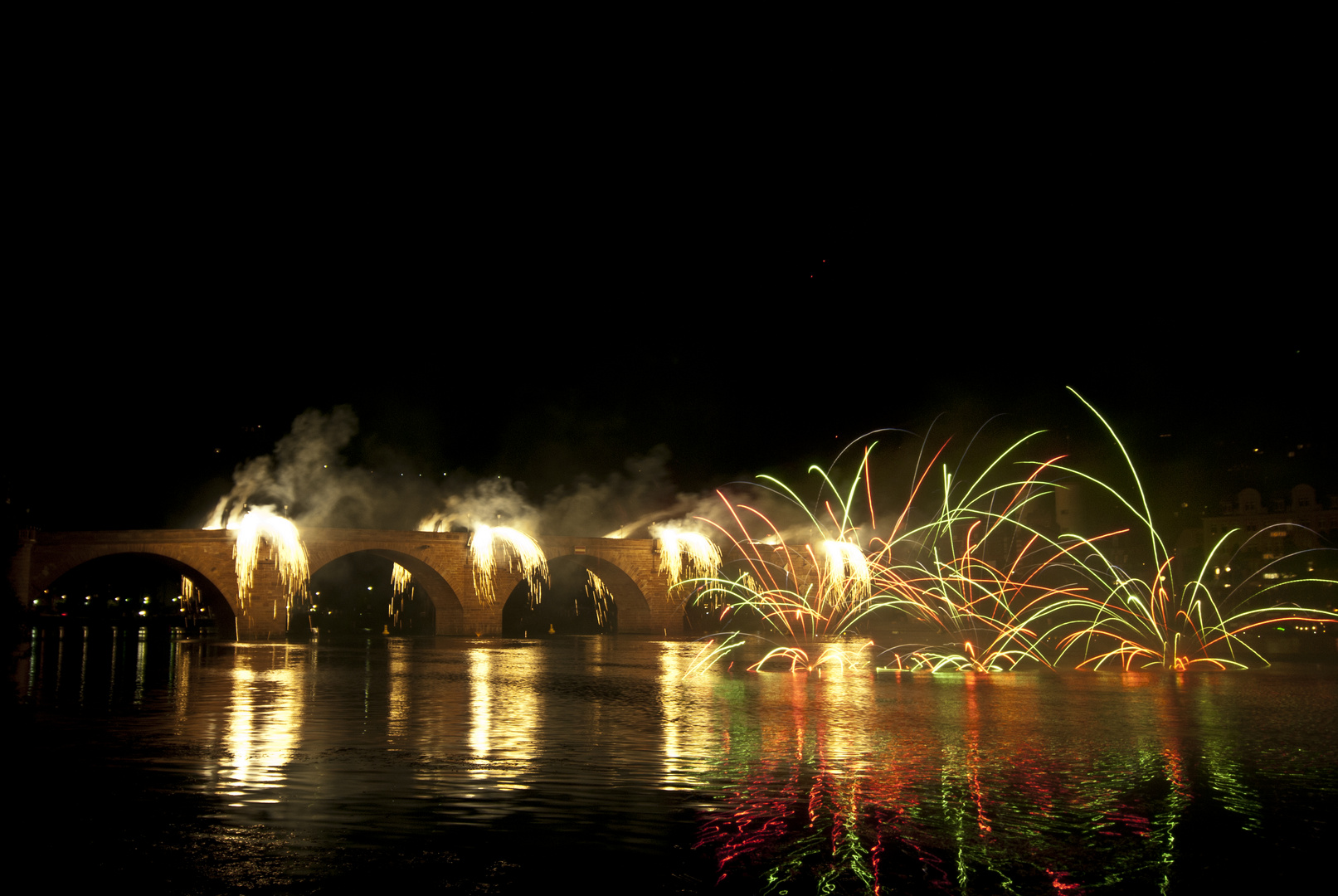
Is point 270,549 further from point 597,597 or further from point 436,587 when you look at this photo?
point 597,597

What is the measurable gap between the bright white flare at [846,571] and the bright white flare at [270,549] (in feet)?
65.2

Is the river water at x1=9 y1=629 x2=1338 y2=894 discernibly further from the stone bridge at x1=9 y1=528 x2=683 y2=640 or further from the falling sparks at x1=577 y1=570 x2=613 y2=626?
the falling sparks at x1=577 y1=570 x2=613 y2=626

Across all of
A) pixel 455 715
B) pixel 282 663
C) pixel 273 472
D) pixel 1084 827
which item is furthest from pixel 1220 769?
pixel 273 472

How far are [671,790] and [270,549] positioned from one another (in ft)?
117

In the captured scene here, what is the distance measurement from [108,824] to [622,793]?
377cm

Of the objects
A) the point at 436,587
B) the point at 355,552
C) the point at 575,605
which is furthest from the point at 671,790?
the point at 575,605

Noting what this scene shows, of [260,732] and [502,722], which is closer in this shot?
[260,732]

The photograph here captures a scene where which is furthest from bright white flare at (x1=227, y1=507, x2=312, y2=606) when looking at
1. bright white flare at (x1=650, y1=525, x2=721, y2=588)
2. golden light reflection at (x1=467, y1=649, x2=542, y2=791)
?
golden light reflection at (x1=467, y1=649, x2=542, y2=791)

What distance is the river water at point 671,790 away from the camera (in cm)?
662

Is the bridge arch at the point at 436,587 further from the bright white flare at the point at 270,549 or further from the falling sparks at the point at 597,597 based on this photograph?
the falling sparks at the point at 597,597

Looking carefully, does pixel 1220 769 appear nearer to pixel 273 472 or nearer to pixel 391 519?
pixel 273 472

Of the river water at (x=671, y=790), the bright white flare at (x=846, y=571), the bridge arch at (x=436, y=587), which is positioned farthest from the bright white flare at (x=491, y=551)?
the river water at (x=671, y=790)

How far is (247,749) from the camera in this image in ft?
37.2

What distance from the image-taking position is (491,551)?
4862 centimetres
